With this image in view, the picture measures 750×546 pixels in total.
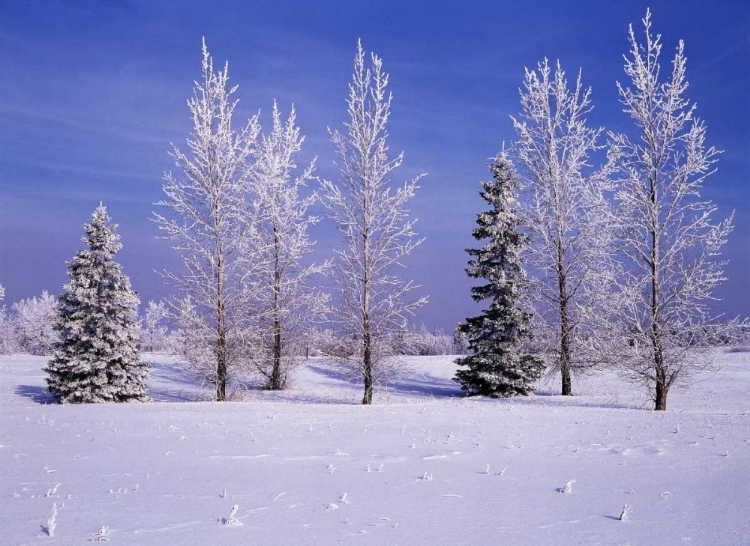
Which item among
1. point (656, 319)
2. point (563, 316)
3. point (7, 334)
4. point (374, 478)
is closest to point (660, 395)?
point (656, 319)

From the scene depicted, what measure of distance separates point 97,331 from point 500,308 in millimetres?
16502

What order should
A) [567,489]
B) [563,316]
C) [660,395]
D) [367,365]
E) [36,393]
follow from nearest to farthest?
[567,489]
[660,395]
[367,365]
[563,316]
[36,393]

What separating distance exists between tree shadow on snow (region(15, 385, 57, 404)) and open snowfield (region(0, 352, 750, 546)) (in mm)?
13945

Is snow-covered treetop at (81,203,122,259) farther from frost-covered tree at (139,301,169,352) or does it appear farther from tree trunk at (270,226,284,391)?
frost-covered tree at (139,301,169,352)

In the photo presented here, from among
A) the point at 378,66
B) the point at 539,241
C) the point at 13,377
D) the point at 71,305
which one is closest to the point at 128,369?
the point at 71,305

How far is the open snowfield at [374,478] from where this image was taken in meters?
4.23

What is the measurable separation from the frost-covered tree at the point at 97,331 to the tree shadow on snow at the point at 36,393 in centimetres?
78

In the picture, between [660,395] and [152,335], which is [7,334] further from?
[660,395]

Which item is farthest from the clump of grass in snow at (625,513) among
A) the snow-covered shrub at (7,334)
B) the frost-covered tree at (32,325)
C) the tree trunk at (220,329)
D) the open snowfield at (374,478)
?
the snow-covered shrub at (7,334)

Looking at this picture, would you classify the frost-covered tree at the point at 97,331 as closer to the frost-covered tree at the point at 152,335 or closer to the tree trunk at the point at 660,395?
the tree trunk at the point at 660,395

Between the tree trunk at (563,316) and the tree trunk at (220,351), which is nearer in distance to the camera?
the tree trunk at (220,351)

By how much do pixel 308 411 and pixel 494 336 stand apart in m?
14.4

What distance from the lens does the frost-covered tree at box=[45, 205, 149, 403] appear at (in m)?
22.3

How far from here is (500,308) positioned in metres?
24.8
